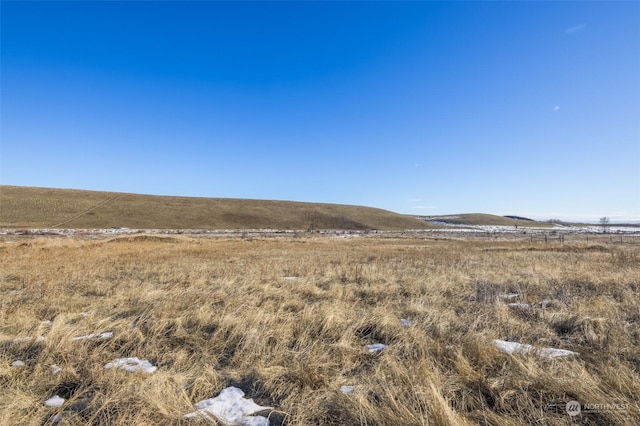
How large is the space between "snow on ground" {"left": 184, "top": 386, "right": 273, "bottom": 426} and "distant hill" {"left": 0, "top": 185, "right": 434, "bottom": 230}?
279 feet

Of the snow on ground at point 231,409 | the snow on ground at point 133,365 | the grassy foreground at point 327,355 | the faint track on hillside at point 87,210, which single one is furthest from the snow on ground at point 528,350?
the faint track on hillside at point 87,210

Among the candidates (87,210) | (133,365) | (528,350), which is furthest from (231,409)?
(87,210)

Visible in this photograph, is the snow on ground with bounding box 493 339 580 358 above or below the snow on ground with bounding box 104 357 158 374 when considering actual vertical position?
above

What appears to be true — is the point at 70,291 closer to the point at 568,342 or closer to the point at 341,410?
the point at 341,410

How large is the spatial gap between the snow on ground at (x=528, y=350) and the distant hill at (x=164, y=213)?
85404mm

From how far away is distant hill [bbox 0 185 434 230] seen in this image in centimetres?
7750

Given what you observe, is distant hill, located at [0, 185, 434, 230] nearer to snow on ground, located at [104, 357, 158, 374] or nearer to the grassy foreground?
the grassy foreground

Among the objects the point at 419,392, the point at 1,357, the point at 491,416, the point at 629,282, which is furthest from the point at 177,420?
the point at 629,282

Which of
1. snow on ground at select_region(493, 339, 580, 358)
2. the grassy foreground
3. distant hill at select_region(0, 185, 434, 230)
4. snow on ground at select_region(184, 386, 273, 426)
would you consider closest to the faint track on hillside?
distant hill at select_region(0, 185, 434, 230)

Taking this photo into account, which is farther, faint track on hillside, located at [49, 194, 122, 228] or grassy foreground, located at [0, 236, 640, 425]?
faint track on hillside, located at [49, 194, 122, 228]

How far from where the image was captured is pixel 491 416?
300 cm

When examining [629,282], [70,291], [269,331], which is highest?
[629,282]

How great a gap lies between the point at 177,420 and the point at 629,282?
1215 centimetres

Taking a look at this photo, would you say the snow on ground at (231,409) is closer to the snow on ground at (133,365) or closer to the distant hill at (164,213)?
the snow on ground at (133,365)
